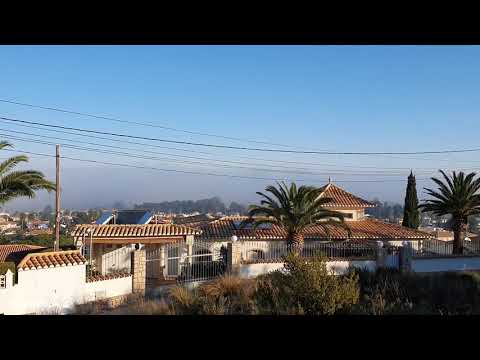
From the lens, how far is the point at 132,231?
17.0 meters

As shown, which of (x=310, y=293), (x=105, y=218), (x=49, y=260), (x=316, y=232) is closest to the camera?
(x=310, y=293)

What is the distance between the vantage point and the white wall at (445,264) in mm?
16109

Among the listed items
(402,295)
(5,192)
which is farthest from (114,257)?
(402,295)

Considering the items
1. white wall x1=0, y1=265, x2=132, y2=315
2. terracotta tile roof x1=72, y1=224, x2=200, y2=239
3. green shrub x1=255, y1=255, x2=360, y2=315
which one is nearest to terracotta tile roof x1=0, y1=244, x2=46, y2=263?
terracotta tile roof x1=72, y1=224, x2=200, y2=239

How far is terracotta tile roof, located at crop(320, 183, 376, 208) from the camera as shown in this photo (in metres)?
23.2

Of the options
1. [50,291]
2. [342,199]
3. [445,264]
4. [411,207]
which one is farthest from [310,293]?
[411,207]

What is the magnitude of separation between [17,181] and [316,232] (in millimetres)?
11705

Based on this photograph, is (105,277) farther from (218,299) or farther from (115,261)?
(218,299)

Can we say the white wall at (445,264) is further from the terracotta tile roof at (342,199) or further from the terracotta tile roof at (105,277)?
the terracotta tile roof at (105,277)

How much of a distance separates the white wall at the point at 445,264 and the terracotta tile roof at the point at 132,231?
7452mm

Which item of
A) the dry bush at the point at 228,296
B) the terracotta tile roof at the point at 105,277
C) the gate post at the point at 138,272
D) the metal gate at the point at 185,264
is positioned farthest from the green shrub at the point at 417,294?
the terracotta tile roof at the point at 105,277
